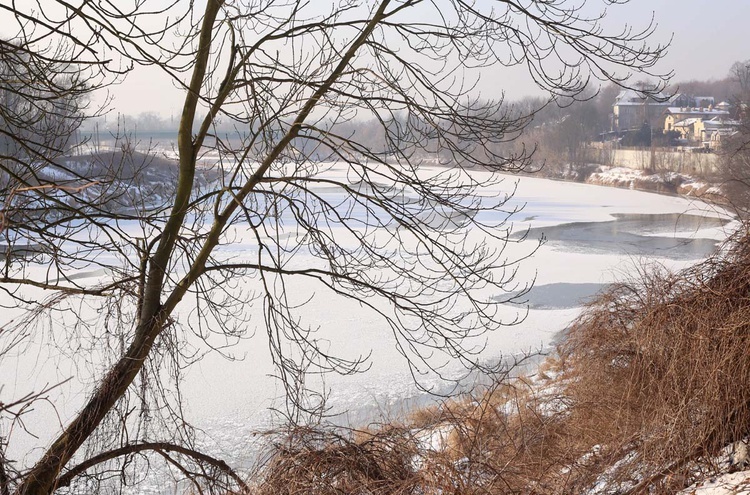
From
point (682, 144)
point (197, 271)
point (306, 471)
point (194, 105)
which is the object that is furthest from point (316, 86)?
point (682, 144)

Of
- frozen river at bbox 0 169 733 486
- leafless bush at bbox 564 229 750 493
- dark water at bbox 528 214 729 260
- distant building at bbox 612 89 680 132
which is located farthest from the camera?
distant building at bbox 612 89 680 132

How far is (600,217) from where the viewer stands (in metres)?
24.9

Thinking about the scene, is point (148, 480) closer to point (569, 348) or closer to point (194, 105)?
point (194, 105)

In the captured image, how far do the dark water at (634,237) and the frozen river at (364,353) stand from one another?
0.11ft

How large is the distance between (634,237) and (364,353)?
1224 centimetres

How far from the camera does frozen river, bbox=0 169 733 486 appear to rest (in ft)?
27.0

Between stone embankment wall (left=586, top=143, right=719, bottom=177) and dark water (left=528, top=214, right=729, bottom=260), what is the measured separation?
23.4 feet

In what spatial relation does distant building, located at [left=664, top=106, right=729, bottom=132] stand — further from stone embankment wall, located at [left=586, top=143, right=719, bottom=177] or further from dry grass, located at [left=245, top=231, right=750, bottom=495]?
dry grass, located at [left=245, top=231, right=750, bottom=495]

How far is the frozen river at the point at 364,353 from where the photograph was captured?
27.0 ft

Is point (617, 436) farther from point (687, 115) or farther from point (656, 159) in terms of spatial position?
point (687, 115)

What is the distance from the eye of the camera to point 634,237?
20078 millimetres

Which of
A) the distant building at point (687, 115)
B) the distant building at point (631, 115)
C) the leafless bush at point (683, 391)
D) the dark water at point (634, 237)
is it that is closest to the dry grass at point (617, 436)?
the leafless bush at point (683, 391)

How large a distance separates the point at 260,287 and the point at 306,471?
9.92 meters

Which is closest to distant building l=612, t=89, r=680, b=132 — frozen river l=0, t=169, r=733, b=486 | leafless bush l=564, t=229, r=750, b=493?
frozen river l=0, t=169, r=733, b=486
